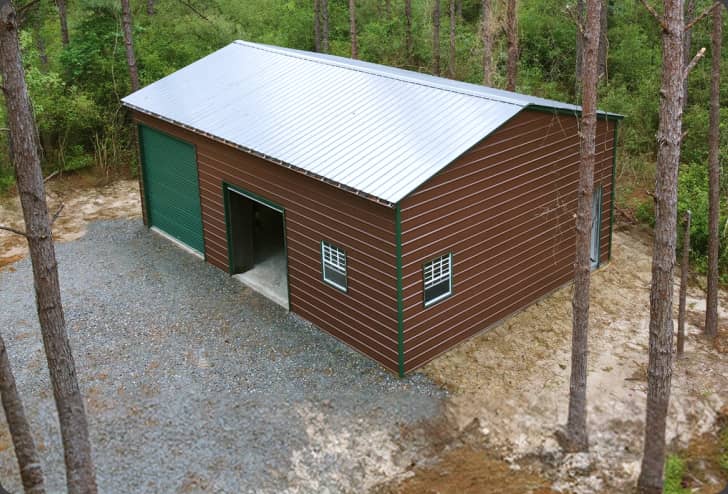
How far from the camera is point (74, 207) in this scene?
806 inches

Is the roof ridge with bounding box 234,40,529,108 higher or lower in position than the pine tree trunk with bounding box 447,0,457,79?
higher

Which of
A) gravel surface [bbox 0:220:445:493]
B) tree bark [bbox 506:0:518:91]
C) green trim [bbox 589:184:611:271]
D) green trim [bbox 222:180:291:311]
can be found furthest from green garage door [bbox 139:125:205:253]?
green trim [bbox 589:184:611:271]

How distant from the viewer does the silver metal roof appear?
12320 millimetres

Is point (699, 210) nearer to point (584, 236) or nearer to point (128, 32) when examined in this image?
point (584, 236)

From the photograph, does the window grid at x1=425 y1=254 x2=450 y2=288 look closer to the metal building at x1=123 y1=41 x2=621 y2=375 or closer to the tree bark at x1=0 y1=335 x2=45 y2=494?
the metal building at x1=123 y1=41 x2=621 y2=375

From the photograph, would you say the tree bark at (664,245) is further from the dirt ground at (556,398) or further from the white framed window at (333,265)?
the white framed window at (333,265)

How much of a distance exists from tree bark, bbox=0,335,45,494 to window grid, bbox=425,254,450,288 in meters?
6.62

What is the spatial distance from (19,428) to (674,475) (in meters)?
8.25

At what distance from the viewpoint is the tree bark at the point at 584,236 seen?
9.13m

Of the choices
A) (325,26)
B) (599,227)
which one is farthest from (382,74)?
(325,26)

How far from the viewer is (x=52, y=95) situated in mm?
22281

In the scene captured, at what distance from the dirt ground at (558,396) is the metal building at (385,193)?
726 mm

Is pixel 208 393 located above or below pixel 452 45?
below

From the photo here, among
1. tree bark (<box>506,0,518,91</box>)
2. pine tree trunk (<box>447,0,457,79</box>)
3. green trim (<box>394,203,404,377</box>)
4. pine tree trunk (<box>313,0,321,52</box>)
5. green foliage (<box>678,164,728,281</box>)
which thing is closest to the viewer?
green trim (<box>394,203,404,377</box>)
